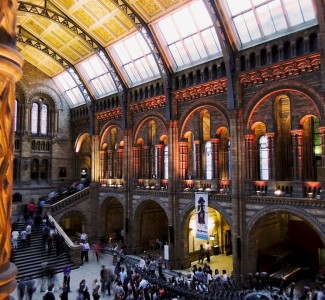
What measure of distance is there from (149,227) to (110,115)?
9.67 m

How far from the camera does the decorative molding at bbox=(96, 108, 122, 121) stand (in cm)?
2631

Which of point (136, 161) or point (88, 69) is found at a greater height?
point (88, 69)

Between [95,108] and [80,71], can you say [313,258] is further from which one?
[80,71]

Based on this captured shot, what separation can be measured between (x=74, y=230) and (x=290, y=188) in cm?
2190

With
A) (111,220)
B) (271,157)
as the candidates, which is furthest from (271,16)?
(111,220)

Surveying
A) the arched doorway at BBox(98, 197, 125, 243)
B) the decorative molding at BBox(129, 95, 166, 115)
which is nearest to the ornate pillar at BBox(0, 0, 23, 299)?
the decorative molding at BBox(129, 95, 166, 115)

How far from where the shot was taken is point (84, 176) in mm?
33406

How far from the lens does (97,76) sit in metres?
26.7

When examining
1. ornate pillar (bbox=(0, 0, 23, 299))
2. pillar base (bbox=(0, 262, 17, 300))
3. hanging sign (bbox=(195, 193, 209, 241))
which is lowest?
hanging sign (bbox=(195, 193, 209, 241))

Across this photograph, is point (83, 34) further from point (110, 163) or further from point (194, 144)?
point (194, 144)

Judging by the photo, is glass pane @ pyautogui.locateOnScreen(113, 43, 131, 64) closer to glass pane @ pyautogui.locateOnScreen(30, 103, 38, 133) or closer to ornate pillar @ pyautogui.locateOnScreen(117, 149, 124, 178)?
ornate pillar @ pyautogui.locateOnScreen(117, 149, 124, 178)

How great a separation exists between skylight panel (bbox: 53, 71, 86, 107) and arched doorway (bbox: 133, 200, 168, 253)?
1221 cm

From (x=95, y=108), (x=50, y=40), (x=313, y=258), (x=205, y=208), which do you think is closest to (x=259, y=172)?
(x=205, y=208)

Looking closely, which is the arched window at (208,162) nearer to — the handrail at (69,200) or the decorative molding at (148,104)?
the decorative molding at (148,104)
